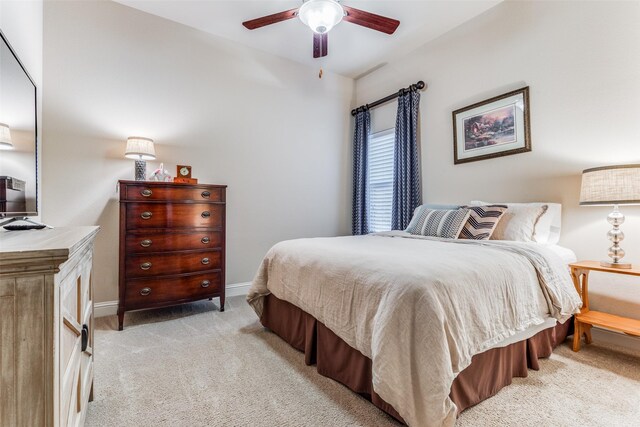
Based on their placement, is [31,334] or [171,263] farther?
[171,263]

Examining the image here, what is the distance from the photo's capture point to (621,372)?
1.77 meters

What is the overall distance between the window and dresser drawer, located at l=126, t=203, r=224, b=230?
7.02ft

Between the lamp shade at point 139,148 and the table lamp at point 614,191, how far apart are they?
3404mm

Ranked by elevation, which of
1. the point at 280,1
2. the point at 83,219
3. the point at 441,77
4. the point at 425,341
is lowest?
the point at 425,341

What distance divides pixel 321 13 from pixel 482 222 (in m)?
1.97

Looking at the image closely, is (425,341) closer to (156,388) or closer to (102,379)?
(156,388)

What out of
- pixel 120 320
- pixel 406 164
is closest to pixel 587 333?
pixel 406 164

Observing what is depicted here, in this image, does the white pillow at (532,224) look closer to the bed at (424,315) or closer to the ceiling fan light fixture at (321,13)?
the bed at (424,315)

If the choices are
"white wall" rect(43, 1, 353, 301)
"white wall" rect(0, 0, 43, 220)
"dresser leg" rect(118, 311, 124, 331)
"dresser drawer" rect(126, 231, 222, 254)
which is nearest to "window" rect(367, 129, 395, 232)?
"white wall" rect(43, 1, 353, 301)

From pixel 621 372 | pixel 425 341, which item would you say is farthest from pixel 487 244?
pixel 425 341

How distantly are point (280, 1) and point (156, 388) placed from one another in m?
3.09

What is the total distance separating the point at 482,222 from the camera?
2.38 m

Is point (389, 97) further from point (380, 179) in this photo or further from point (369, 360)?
point (369, 360)

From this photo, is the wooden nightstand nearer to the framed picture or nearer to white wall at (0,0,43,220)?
the framed picture
